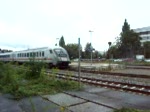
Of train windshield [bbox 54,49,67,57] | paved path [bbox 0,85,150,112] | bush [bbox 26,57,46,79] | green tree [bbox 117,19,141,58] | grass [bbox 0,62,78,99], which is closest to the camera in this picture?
paved path [bbox 0,85,150,112]

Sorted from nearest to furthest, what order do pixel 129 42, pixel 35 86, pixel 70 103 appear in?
pixel 70 103 < pixel 35 86 < pixel 129 42

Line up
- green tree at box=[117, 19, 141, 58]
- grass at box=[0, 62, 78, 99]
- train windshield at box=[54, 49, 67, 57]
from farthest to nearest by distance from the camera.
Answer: green tree at box=[117, 19, 141, 58], train windshield at box=[54, 49, 67, 57], grass at box=[0, 62, 78, 99]

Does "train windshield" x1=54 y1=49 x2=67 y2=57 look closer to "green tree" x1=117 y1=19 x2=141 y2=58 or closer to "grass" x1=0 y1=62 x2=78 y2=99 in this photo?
"grass" x1=0 y1=62 x2=78 y2=99

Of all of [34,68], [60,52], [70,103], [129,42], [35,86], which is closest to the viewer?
[70,103]

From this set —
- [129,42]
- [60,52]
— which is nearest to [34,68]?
[60,52]

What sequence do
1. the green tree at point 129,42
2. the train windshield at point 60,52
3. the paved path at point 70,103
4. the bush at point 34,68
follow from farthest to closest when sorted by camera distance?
the green tree at point 129,42 < the train windshield at point 60,52 < the bush at point 34,68 < the paved path at point 70,103

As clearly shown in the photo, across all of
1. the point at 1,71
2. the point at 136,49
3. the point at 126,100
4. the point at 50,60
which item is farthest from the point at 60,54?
the point at 136,49

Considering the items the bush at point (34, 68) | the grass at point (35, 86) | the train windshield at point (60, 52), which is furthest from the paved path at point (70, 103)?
the train windshield at point (60, 52)

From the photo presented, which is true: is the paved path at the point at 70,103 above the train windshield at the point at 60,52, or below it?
below

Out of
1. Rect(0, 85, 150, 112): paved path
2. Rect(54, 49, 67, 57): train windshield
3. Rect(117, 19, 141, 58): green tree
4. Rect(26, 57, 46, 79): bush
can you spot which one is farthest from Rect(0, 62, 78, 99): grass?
Rect(117, 19, 141, 58): green tree

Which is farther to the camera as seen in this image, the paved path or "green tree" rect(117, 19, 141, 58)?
"green tree" rect(117, 19, 141, 58)

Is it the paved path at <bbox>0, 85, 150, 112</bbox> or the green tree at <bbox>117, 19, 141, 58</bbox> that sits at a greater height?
the green tree at <bbox>117, 19, 141, 58</bbox>

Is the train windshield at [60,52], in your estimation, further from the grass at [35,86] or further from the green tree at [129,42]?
the green tree at [129,42]

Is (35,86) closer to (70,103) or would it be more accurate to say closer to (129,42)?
(70,103)
